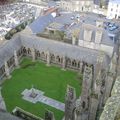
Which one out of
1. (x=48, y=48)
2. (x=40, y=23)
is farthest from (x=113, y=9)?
(x=48, y=48)

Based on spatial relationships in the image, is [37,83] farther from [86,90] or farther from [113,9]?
[113,9]

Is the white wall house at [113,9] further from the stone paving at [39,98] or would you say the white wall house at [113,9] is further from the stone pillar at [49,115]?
the stone pillar at [49,115]

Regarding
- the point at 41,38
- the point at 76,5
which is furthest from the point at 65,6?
the point at 41,38

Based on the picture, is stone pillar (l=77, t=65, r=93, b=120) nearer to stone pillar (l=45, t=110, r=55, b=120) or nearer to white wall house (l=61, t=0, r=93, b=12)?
stone pillar (l=45, t=110, r=55, b=120)

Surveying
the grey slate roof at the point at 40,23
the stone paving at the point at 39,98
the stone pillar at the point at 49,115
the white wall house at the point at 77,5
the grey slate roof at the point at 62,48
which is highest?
the white wall house at the point at 77,5

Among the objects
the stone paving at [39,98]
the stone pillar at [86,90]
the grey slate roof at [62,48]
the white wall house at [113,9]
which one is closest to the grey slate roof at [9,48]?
the grey slate roof at [62,48]

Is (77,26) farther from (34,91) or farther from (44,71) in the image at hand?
(34,91)
